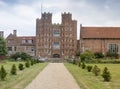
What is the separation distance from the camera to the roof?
92.3 m

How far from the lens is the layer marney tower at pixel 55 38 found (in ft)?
331

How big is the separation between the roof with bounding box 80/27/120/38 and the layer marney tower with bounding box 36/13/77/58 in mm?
7742

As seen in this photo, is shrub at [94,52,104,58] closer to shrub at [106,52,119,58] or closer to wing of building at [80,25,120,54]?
shrub at [106,52,119,58]

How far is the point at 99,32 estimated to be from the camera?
93062 mm

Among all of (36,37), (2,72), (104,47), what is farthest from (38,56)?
(2,72)

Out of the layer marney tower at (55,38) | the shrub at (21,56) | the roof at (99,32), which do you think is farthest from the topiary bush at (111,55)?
the shrub at (21,56)

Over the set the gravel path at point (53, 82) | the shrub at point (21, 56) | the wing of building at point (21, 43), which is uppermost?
the wing of building at point (21, 43)

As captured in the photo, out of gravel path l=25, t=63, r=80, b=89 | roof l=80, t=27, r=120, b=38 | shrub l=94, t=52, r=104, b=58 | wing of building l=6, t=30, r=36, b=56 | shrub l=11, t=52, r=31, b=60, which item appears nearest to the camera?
gravel path l=25, t=63, r=80, b=89

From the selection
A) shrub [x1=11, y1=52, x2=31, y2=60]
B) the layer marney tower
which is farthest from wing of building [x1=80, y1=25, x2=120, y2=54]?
shrub [x1=11, y1=52, x2=31, y2=60]

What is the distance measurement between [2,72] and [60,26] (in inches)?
2982

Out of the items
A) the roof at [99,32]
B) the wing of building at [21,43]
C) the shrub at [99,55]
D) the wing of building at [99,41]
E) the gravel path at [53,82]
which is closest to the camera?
the gravel path at [53,82]

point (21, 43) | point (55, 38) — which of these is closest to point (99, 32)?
point (55, 38)

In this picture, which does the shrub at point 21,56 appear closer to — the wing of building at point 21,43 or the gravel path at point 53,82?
the wing of building at point 21,43

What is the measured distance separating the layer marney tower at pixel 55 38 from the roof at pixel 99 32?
7742mm
